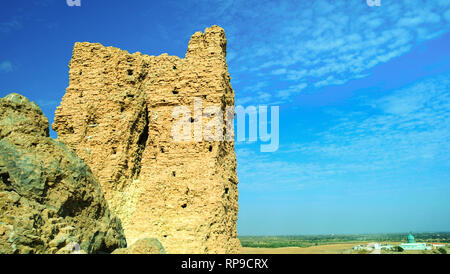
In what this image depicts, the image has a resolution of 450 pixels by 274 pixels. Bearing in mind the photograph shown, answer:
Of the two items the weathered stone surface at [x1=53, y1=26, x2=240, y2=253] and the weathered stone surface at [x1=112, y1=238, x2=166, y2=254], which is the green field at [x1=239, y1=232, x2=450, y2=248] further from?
the weathered stone surface at [x1=112, y1=238, x2=166, y2=254]

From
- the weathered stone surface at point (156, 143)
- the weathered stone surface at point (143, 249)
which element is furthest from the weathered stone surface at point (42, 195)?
the weathered stone surface at point (156, 143)

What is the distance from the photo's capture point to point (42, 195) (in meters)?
7.54

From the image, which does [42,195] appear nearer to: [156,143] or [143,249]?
[143,249]

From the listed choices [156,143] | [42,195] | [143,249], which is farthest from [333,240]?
[42,195]

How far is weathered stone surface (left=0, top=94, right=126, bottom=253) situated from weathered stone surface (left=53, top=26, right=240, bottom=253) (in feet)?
10.4

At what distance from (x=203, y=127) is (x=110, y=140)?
3873 millimetres

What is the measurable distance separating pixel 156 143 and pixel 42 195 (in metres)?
6.55

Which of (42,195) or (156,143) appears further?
(156,143)

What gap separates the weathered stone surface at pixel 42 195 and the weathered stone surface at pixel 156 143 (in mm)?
3160

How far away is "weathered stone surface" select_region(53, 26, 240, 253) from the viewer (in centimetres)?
1221

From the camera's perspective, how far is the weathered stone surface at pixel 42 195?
6.85m

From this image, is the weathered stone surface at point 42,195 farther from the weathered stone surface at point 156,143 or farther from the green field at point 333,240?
→ the green field at point 333,240
